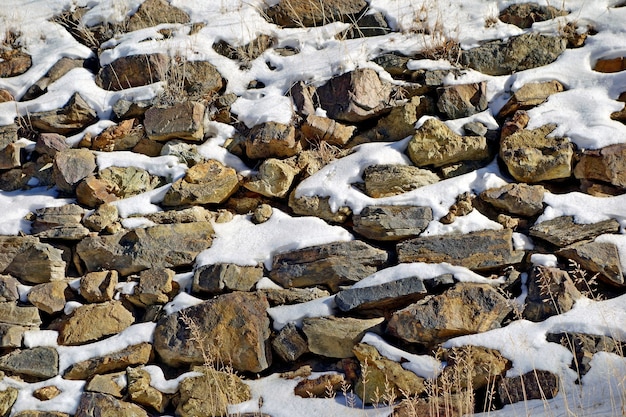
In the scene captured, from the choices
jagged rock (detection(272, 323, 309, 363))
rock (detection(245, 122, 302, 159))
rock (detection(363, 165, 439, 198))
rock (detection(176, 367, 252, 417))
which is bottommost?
rock (detection(176, 367, 252, 417))

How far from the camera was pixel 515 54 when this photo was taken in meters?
5.34

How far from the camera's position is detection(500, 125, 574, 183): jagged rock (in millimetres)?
4574

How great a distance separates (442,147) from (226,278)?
6.71 feet

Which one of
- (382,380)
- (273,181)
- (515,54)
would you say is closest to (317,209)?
(273,181)

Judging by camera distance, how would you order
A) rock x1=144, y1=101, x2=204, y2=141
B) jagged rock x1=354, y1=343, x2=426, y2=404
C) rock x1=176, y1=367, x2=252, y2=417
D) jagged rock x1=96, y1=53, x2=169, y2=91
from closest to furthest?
1. jagged rock x1=354, y1=343, x2=426, y2=404
2. rock x1=176, y1=367, x2=252, y2=417
3. rock x1=144, y1=101, x2=204, y2=141
4. jagged rock x1=96, y1=53, x2=169, y2=91

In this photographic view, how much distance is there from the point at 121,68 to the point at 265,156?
1.88 metres

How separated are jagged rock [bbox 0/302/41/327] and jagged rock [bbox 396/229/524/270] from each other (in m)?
2.84

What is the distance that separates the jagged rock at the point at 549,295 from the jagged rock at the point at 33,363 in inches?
132

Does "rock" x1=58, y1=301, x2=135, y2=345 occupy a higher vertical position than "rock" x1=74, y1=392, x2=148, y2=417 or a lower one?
higher

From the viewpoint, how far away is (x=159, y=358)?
4324mm

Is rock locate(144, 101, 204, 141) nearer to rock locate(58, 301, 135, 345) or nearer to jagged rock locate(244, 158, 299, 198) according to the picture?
jagged rock locate(244, 158, 299, 198)

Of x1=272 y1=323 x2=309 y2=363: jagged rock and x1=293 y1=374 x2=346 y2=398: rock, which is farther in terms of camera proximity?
x1=272 y1=323 x2=309 y2=363: jagged rock

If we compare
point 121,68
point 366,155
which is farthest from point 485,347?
point 121,68

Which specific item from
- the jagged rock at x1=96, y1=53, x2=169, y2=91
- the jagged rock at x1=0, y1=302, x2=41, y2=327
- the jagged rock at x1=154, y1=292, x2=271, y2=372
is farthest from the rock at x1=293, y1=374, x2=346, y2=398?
the jagged rock at x1=96, y1=53, x2=169, y2=91
